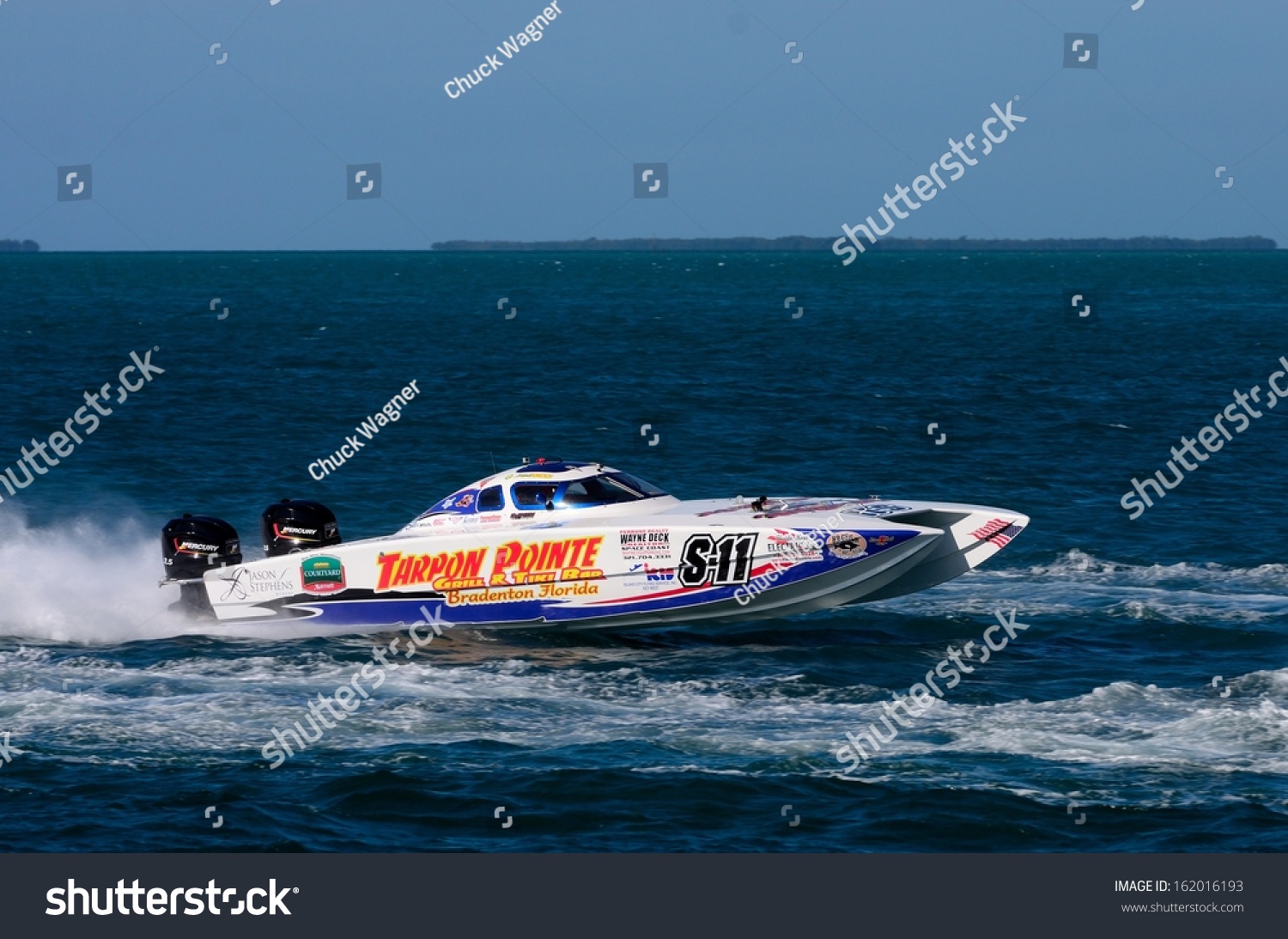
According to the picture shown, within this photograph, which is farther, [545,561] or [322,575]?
[322,575]

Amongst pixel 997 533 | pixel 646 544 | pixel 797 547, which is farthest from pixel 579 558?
pixel 997 533

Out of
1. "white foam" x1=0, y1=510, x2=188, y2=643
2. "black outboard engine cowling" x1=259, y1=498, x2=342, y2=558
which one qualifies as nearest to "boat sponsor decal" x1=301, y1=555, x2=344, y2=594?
"black outboard engine cowling" x1=259, y1=498, x2=342, y2=558

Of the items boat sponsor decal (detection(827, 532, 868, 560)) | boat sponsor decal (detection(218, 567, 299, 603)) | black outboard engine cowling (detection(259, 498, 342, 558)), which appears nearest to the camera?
boat sponsor decal (detection(827, 532, 868, 560))

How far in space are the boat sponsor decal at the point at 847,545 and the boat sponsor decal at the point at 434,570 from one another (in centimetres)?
421

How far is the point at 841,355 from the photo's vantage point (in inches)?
2229

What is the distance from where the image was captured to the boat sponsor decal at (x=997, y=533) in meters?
18.9

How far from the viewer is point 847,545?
18.7 m

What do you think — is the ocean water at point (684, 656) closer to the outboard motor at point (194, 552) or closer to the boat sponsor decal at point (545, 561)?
the outboard motor at point (194, 552)

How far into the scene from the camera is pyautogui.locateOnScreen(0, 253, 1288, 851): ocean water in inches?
515

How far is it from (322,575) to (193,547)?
1.80 meters

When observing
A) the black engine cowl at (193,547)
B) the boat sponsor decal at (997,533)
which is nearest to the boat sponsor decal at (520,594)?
the black engine cowl at (193,547)

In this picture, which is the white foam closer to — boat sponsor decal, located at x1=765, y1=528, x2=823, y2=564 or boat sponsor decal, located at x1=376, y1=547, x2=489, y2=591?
boat sponsor decal, located at x1=376, y1=547, x2=489, y2=591

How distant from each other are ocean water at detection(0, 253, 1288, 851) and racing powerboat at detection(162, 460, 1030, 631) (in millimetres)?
510

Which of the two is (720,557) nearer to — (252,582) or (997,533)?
(997,533)
